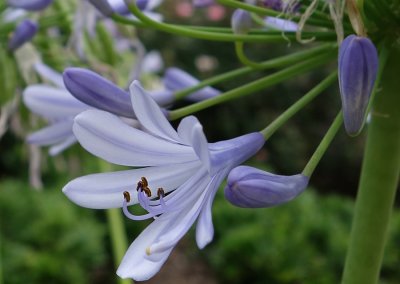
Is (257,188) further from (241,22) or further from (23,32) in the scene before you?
(23,32)

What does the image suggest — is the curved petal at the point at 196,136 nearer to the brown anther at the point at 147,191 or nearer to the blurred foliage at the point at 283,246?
the brown anther at the point at 147,191

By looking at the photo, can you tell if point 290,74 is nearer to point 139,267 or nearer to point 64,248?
point 139,267

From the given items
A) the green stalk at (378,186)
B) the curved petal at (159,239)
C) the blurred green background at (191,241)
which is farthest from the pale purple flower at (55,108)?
the blurred green background at (191,241)

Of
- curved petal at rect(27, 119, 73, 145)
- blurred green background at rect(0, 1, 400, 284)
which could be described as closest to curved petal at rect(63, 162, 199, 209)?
curved petal at rect(27, 119, 73, 145)

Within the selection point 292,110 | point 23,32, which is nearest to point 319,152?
point 292,110

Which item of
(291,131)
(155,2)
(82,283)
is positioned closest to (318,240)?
(82,283)

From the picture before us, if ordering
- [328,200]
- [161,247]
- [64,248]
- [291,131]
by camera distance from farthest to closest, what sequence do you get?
[291,131], [328,200], [64,248], [161,247]
